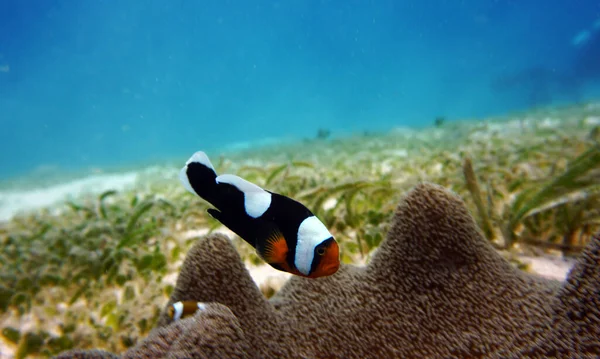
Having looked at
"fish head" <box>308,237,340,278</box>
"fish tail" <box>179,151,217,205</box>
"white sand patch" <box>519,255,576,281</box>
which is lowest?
"white sand patch" <box>519,255,576,281</box>

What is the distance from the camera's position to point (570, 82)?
38781mm

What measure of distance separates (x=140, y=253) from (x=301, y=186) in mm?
1934

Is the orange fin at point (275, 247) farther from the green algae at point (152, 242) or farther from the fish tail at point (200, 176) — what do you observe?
the green algae at point (152, 242)

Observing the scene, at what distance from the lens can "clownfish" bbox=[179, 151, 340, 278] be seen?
0.89 metres

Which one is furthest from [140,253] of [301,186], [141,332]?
[301,186]

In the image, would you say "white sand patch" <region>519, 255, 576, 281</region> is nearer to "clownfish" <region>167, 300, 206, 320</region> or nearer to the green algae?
the green algae

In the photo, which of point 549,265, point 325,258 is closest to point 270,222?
point 325,258

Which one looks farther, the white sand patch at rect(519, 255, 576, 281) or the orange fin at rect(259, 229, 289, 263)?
the white sand patch at rect(519, 255, 576, 281)

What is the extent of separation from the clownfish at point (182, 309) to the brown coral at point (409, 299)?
0.04 m

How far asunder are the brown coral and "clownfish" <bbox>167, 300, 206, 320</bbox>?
0.12 feet

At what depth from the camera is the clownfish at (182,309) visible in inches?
54.2

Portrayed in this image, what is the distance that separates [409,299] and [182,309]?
924 millimetres

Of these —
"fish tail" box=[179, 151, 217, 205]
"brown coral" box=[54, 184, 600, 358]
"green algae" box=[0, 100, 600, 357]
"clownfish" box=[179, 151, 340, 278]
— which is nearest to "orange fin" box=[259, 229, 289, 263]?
"clownfish" box=[179, 151, 340, 278]

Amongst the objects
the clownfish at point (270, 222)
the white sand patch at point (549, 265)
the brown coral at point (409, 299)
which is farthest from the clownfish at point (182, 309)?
the white sand patch at point (549, 265)
